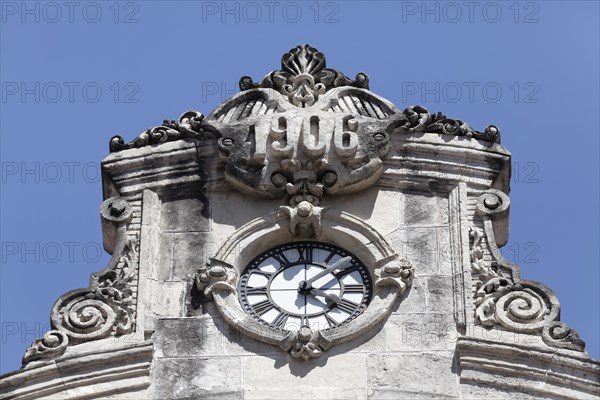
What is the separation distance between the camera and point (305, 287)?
1302 inches

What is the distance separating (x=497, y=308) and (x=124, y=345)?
3.99 m

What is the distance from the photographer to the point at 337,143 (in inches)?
1336

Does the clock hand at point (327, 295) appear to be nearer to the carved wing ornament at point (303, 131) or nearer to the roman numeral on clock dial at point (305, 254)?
the roman numeral on clock dial at point (305, 254)

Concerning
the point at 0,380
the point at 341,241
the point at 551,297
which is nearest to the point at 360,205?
the point at 341,241

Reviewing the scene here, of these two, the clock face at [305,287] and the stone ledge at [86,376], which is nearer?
the stone ledge at [86,376]

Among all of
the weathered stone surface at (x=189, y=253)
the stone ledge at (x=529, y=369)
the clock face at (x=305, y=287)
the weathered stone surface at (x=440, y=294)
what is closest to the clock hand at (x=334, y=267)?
the clock face at (x=305, y=287)

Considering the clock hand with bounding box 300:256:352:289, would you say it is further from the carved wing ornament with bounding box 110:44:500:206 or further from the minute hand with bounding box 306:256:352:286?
the carved wing ornament with bounding box 110:44:500:206

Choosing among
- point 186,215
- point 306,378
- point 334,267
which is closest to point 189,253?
point 186,215

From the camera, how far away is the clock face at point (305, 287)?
32.8 m

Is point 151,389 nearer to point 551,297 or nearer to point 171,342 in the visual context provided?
point 171,342

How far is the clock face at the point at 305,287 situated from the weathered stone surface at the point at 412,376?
0.87 meters

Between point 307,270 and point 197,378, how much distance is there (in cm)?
218

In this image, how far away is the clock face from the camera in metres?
32.8

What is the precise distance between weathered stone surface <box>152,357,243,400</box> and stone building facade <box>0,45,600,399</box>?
0.07 ft
